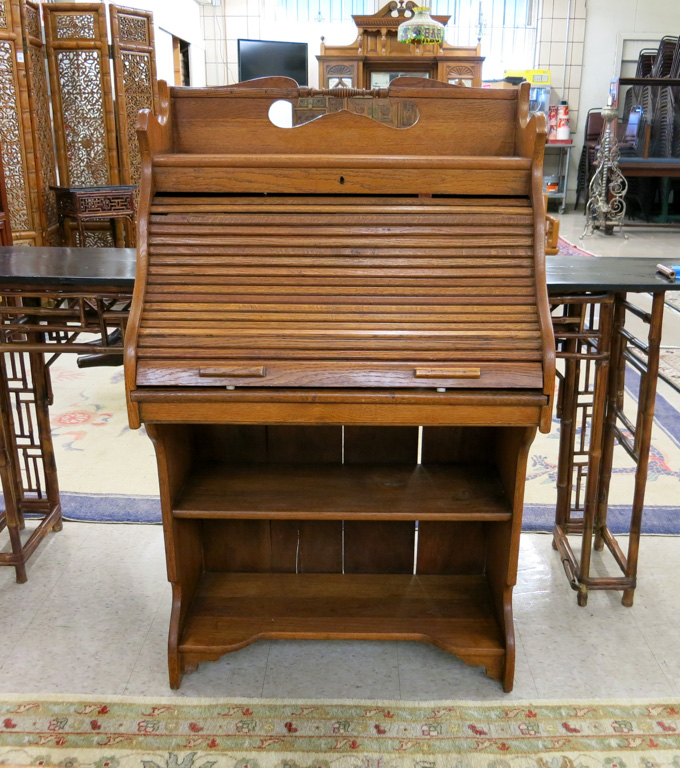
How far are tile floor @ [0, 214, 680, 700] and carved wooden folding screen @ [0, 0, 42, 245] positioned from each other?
11.2 feet

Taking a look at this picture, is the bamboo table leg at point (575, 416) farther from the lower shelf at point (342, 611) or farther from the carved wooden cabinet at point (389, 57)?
the carved wooden cabinet at point (389, 57)

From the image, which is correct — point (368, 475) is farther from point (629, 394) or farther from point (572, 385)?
point (629, 394)

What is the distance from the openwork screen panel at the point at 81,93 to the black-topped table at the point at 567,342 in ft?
13.1

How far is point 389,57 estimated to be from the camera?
10.6 m

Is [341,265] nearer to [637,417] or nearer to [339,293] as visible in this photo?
[339,293]

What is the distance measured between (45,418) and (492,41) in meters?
11.5

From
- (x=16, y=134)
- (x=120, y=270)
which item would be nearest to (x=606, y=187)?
(x=16, y=134)

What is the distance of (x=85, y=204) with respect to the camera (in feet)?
18.6

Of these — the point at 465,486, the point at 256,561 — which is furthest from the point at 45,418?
the point at 465,486

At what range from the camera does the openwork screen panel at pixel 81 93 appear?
5.72m

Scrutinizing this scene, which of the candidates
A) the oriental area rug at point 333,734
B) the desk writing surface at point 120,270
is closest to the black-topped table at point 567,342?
the desk writing surface at point 120,270

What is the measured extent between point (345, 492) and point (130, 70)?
523 cm

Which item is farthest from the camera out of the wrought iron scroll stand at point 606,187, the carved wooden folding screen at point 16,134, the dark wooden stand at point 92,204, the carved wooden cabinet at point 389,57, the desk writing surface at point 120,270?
the carved wooden cabinet at point 389,57

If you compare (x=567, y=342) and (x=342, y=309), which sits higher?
(x=342, y=309)
